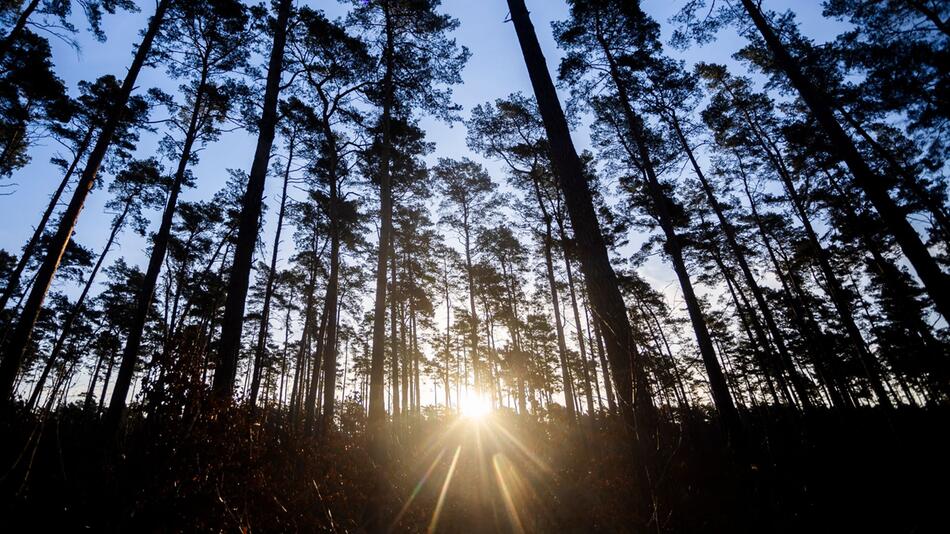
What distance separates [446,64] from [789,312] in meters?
21.2

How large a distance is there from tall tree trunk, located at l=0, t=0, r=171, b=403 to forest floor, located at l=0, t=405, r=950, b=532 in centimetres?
99

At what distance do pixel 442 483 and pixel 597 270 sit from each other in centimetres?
494

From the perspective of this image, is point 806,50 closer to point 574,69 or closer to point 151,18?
point 574,69

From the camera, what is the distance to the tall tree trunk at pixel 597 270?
2799 millimetres

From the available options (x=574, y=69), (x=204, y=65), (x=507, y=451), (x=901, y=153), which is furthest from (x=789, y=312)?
(x=204, y=65)

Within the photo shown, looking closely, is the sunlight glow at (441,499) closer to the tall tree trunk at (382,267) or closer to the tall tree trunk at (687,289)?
the tall tree trunk at (382,267)

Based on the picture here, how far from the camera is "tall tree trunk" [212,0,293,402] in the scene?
490cm

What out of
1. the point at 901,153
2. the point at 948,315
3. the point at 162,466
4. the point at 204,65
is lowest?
the point at 162,466

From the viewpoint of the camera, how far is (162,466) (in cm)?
327

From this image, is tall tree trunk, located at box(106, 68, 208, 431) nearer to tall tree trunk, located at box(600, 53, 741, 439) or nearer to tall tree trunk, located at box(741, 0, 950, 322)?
tall tree trunk, located at box(600, 53, 741, 439)

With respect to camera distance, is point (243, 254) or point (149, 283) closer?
A: point (243, 254)

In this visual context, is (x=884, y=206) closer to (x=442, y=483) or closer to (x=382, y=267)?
(x=442, y=483)

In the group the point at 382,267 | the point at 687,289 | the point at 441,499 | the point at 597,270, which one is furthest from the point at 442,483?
the point at 687,289

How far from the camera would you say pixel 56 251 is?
24.1 feet
